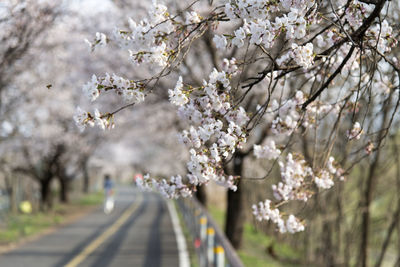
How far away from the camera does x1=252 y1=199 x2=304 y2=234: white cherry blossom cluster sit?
15.1 ft

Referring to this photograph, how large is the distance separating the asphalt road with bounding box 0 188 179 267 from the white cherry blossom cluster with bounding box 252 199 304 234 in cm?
708

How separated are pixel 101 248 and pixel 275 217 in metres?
10.1

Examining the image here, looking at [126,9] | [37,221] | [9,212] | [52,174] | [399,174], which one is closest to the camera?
[399,174]

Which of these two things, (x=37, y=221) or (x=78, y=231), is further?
(x=37, y=221)

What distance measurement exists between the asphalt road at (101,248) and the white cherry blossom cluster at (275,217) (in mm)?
7082

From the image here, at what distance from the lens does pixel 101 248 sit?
13.9 meters

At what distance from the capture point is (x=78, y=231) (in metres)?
18.4

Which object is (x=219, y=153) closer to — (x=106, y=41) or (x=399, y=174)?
(x=106, y=41)

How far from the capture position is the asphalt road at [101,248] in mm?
11805

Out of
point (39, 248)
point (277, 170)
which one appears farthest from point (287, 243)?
point (39, 248)

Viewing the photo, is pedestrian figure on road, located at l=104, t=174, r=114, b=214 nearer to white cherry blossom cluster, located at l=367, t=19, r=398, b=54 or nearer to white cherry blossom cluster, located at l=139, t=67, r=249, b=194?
white cherry blossom cluster, located at l=139, t=67, r=249, b=194

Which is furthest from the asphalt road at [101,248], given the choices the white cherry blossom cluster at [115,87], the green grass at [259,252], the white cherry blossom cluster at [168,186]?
the white cherry blossom cluster at [115,87]

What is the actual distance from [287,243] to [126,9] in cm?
1265

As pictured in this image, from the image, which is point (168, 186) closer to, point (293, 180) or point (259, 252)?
point (293, 180)
